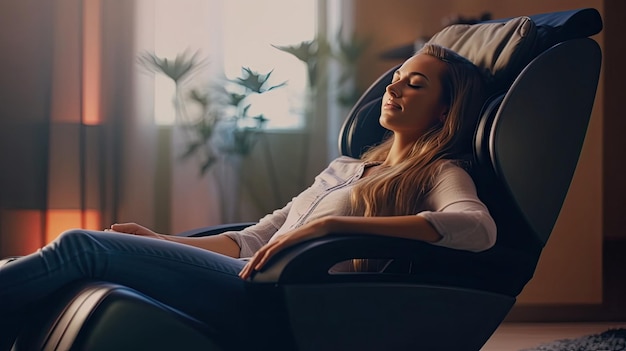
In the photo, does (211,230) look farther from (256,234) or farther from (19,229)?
(19,229)

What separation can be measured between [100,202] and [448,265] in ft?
6.43

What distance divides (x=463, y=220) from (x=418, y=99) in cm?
42

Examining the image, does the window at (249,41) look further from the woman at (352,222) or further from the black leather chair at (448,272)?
the black leather chair at (448,272)

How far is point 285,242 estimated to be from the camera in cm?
129

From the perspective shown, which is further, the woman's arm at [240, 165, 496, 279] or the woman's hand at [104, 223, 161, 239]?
the woman's hand at [104, 223, 161, 239]

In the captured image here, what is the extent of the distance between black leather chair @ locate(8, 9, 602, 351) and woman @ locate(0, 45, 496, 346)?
36mm

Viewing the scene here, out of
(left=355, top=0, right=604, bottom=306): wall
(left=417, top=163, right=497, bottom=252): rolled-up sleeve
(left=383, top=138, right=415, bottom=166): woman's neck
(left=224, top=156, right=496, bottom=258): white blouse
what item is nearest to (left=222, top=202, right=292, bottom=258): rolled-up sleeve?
(left=224, top=156, right=496, bottom=258): white blouse

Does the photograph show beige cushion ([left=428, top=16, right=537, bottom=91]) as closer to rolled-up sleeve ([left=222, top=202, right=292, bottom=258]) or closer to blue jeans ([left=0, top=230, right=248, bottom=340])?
rolled-up sleeve ([left=222, top=202, right=292, bottom=258])

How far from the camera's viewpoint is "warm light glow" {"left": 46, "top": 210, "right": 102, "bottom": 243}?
3.06 metres

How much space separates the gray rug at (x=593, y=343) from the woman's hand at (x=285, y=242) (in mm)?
1449

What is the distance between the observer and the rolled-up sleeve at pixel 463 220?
1.35m

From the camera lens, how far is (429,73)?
1708mm

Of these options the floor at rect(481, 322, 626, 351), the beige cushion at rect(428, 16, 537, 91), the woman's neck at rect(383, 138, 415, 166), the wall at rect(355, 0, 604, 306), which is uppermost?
the beige cushion at rect(428, 16, 537, 91)

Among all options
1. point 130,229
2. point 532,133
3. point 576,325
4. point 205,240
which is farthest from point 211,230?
point 576,325
